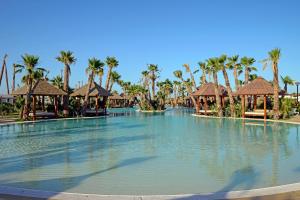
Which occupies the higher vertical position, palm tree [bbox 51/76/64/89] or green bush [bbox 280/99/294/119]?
palm tree [bbox 51/76/64/89]

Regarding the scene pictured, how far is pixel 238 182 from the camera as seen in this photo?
7602 millimetres

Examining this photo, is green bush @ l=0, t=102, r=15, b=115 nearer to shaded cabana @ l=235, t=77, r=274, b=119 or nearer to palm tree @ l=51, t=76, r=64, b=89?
palm tree @ l=51, t=76, r=64, b=89

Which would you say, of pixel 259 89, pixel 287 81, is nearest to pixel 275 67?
pixel 259 89

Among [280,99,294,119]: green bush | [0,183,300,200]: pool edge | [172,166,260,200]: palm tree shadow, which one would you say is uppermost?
[280,99,294,119]: green bush

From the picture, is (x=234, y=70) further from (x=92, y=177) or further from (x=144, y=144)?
(x=92, y=177)

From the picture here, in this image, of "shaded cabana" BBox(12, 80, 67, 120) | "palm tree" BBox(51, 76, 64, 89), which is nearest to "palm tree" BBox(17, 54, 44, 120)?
"shaded cabana" BBox(12, 80, 67, 120)

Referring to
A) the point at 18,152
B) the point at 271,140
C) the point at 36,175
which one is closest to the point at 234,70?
the point at 271,140

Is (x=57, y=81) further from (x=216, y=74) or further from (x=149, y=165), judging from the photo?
(x=149, y=165)

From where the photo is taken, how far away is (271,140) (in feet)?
50.0

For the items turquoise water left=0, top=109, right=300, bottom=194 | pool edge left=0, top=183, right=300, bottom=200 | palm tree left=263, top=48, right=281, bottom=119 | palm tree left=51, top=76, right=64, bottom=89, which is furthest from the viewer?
palm tree left=51, top=76, right=64, bottom=89

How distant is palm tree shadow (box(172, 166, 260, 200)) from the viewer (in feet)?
18.9

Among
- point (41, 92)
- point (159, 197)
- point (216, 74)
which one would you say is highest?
point (216, 74)

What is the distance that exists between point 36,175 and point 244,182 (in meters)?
5.26

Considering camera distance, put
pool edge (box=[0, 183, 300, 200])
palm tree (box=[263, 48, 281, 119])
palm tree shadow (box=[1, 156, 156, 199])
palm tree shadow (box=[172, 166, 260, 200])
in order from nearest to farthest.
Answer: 1. pool edge (box=[0, 183, 300, 200])
2. palm tree shadow (box=[172, 166, 260, 200])
3. palm tree shadow (box=[1, 156, 156, 199])
4. palm tree (box=[263, 48, 281, 119])
